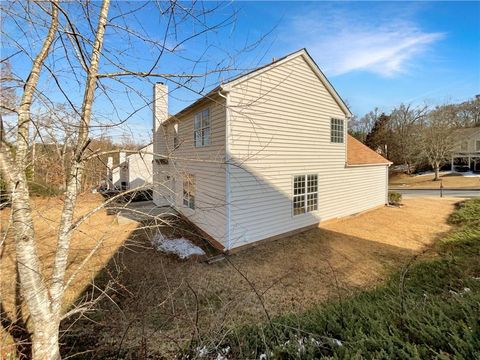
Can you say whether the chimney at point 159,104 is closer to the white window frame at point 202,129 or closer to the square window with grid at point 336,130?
the white window frame at point 202,129

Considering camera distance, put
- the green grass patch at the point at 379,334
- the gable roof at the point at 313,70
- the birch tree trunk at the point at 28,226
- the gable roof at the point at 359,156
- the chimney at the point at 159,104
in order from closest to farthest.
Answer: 1. the green grass patch at the point at 379,334
2. the birch tree trunk at the point at 28,226
3. the chimney at the point at 159,104
4. the gable roof at the point at 313,70
5. the gable roof at the point at 359,156

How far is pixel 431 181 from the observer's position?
32.3m

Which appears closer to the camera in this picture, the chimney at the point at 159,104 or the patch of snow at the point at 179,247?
the chimney at the point at 159,104

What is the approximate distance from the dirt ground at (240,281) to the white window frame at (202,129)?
459 centimetres

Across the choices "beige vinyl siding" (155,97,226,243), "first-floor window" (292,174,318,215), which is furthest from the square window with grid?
"beige vinyl siding" (155,97,226,243)

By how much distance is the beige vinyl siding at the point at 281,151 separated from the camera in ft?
29.2

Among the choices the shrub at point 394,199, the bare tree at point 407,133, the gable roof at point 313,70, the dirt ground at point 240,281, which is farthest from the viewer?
the bare tree at point 407,133

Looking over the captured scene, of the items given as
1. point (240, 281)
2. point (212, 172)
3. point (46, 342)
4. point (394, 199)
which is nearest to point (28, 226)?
point (46, 342)

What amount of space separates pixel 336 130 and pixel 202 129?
699 cm

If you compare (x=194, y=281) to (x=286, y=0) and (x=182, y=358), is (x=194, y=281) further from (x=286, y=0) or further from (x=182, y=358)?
(x=286, y=0)

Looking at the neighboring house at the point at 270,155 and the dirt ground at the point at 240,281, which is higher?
the neighboring house at the point at 270,155

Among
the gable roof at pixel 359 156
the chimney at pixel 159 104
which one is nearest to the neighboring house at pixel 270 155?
the gable roof at pixel 359 156

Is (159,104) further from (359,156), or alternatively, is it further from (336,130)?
(359,156)

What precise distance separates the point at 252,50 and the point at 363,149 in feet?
49.8
